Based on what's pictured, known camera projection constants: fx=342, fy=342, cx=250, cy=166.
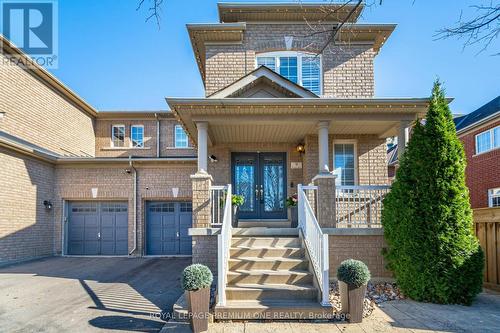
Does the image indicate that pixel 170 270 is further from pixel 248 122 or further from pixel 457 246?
pixel 457 246

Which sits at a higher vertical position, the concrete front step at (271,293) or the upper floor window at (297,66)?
the upper floor window at (297,66)

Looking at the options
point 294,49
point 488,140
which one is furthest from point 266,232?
point 488,140

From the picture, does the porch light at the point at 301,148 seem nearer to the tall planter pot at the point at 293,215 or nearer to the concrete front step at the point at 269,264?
the tall planter pot at the point at 293,215

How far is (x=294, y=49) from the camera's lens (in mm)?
10359

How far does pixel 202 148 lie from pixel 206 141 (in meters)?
0.22

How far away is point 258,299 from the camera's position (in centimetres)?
564

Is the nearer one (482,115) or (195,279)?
(195,279)

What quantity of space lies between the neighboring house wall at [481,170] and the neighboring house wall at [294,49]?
18.4 ft

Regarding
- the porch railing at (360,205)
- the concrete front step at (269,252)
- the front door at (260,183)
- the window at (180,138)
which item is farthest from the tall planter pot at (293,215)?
the window at (180,138)

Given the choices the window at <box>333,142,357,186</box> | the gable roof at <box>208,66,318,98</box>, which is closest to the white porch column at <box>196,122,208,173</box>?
the gable roof at <box>208,66,318,98</box>

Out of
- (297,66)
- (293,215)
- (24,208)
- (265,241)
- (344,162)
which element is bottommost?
(265,241)

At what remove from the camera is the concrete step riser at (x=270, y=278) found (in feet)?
19.9

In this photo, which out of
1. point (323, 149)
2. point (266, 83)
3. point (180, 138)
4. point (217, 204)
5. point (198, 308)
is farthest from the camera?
point (180, 138)

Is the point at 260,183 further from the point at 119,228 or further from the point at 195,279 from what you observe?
the point at 119,228
